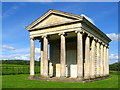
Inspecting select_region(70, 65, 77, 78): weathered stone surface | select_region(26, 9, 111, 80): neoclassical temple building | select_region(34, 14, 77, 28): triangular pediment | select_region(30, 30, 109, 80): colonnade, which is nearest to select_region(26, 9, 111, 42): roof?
select_region(26, 9, 111, 80): neoclassical temple building

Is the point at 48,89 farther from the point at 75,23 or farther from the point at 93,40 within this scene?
the point at 93,40

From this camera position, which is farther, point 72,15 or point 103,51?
point 103,51

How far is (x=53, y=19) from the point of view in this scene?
30156 mm

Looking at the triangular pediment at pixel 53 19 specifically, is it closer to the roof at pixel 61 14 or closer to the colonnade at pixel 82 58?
the roof at pixel 61 14

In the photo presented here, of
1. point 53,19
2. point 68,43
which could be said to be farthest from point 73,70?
point 53,19

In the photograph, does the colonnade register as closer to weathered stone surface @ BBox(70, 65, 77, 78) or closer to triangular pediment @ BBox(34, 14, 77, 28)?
weathered stone surface @ BBox(70, 65, 77, 78)

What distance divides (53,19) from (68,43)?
7.67 m

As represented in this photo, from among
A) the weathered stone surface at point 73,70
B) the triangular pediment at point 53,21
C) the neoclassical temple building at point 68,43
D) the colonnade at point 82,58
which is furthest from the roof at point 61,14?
the weathered stone surface at point 73,70

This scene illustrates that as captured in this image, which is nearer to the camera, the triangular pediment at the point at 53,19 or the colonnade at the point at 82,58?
the colonnade at the point at 82,58

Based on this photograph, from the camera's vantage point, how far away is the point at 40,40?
120 ft

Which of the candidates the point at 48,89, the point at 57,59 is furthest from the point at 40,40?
the point at 48,89

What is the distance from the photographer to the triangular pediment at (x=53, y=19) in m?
27.7

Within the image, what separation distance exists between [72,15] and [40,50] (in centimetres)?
1262

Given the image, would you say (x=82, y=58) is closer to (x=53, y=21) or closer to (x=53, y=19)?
(x=53, y=21)
